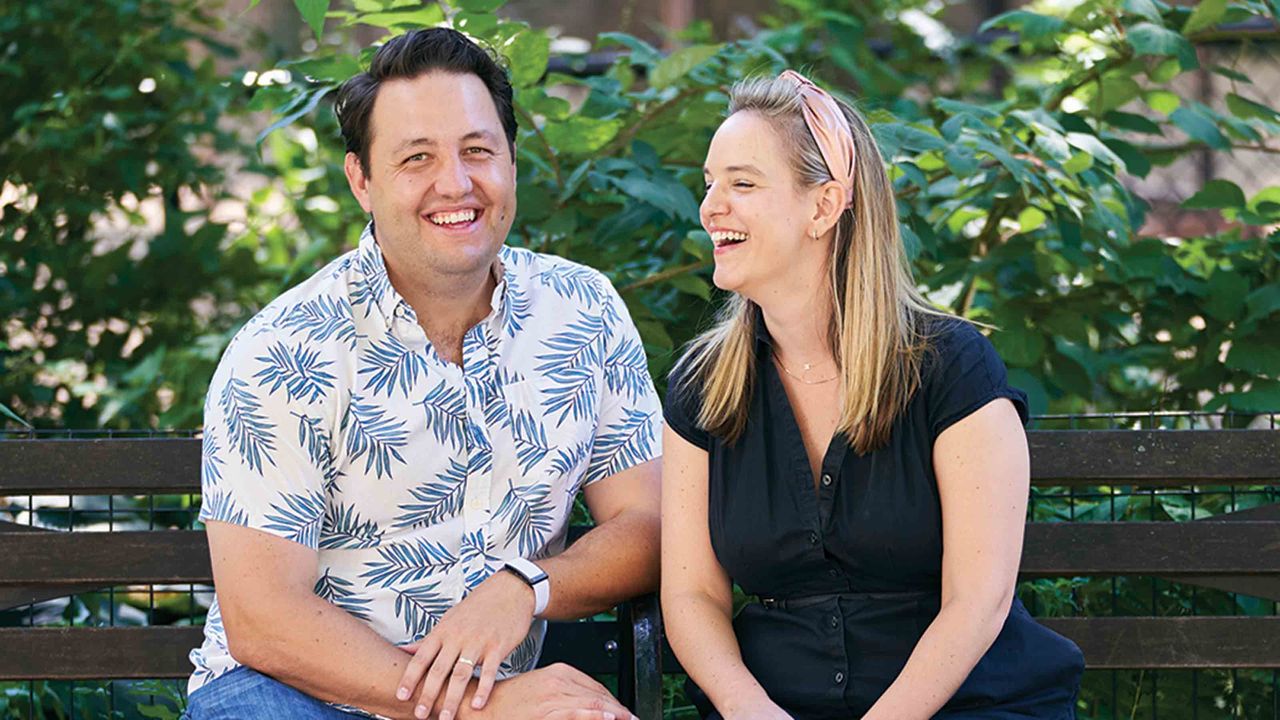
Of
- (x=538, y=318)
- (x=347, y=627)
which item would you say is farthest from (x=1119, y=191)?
(x=347, y=627)

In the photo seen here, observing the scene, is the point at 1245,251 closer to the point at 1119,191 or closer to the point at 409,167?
the point at 1119,191

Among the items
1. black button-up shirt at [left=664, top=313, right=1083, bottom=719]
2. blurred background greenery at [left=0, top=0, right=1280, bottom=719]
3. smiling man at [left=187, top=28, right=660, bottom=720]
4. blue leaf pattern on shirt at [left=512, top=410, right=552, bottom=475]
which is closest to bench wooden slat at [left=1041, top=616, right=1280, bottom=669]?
blurred background greenery at [left=0, top=0, right=1280, bottom=719]

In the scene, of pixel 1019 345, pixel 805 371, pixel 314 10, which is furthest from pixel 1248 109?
pixel 314 10

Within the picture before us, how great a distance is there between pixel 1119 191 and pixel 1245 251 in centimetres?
55

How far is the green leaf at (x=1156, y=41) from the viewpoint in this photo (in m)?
3.73

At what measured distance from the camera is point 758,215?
8.79 feet

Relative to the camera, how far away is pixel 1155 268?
3.90 metres

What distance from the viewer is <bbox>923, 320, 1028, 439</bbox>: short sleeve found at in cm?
261

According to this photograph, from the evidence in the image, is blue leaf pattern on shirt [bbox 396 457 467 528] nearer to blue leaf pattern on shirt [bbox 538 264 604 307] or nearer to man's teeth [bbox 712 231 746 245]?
blue leaf pattern on shirt [bbox 538 264 604 307]

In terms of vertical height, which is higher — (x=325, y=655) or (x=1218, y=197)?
(x=1218, y=197)

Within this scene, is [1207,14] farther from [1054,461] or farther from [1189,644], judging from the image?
[1189,644]

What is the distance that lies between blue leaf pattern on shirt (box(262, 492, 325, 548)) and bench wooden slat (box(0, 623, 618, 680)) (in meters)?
0.58

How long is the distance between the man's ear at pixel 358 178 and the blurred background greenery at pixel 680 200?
47 cm

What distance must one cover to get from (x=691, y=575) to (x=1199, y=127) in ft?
6.74
